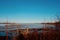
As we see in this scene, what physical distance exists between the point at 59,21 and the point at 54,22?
0.62 ft

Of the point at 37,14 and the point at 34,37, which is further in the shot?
the point at 37,14

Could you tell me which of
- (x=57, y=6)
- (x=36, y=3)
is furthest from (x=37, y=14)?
(x=57, y=6)

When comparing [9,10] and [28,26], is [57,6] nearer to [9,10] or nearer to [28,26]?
[28,26]

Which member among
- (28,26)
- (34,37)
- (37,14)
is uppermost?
(37,14)

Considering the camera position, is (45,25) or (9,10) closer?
(45,25)

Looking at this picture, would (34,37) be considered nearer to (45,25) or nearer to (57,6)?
(45,25)

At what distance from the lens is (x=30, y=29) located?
4.89 metres

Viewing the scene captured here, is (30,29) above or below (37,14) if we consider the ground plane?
below

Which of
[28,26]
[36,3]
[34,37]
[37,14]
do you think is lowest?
[34,37]

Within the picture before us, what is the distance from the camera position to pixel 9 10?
5566 mm

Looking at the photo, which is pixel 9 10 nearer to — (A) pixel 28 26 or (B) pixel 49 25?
(A) pixel 28 26

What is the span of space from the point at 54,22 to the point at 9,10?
5.96 ft

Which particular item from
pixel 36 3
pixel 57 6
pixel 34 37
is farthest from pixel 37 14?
pixel 34 37

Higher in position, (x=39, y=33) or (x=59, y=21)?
(x=59, y=21)
